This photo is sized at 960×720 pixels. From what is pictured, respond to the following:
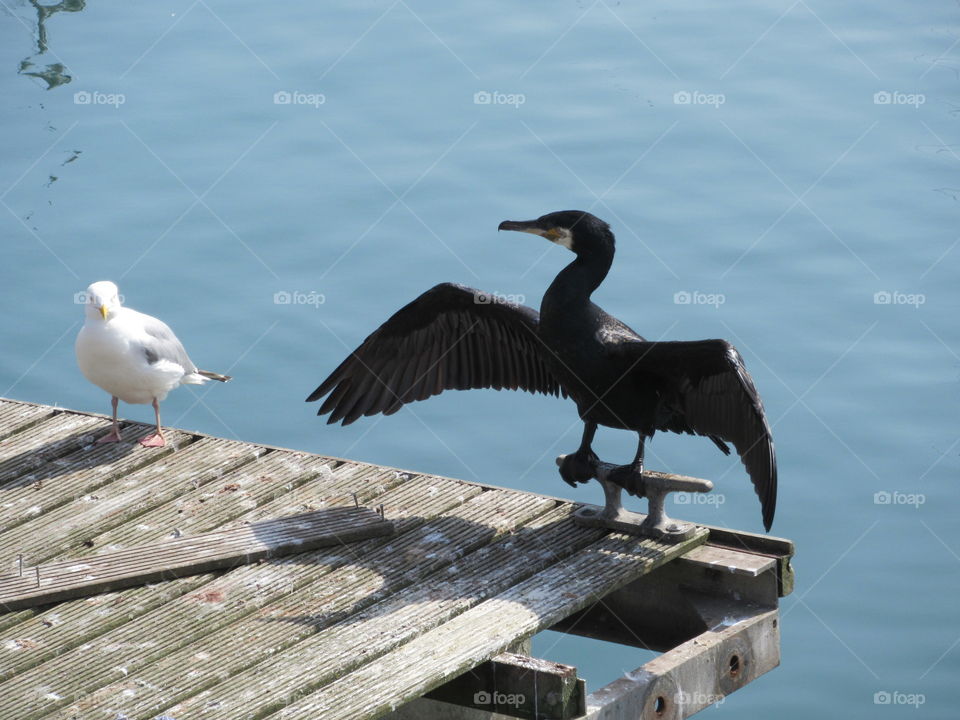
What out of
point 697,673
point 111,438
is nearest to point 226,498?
point 111,438

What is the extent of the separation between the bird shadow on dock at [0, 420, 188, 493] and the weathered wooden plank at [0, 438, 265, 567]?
0.11m

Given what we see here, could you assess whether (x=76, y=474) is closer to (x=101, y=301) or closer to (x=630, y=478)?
(x=101, y=301)

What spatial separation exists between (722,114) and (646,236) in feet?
5.75

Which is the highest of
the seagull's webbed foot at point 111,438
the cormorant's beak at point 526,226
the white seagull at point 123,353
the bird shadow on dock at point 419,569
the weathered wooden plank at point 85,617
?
the cormorant's beak at point 526,226

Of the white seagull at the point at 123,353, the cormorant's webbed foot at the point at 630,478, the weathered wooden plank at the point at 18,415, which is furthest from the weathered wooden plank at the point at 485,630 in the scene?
the weathered wooden plank at the point at 18,415

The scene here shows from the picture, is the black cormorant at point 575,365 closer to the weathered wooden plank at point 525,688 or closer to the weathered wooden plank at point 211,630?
the weathered wooden plank at point 211,630

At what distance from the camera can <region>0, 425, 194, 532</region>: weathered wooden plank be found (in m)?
4.50

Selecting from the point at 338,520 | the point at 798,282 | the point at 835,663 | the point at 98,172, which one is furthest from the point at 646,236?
the point at 338,520

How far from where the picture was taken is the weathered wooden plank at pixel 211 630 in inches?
136

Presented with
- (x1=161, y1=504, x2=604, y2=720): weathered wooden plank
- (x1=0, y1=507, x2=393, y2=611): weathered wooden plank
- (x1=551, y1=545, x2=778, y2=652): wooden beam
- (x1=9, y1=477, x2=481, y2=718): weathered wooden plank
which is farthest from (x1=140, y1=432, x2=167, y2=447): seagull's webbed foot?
(x1=551, y1=545, x2=778, y2=652): wooden beam

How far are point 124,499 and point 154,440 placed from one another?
0.43 meters

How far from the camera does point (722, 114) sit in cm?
992

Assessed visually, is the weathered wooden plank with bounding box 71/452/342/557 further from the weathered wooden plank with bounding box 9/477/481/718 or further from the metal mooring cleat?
the metal mooring cleat

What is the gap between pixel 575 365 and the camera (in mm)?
4332
